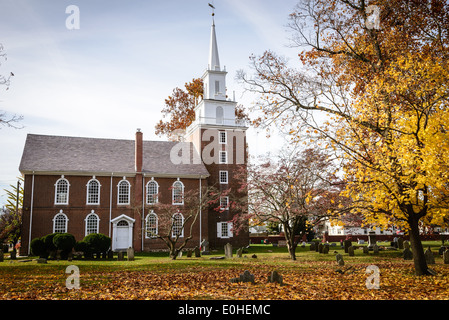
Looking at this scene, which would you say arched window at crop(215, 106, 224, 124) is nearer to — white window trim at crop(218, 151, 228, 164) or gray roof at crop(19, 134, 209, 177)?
white window trim at crop(218, 151, 228, 164)

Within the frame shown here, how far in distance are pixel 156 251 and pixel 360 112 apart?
25402mm

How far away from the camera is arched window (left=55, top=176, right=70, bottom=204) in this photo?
31.5 meters

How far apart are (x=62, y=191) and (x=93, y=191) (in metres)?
2.52

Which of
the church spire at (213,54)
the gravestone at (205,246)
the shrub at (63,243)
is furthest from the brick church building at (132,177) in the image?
the shrub at (63,243)

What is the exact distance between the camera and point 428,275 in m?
13.3

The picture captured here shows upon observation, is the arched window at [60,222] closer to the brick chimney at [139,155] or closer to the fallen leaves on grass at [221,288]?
the brick chimney at [139,155]

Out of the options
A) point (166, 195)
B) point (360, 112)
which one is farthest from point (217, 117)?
point (360, 112)

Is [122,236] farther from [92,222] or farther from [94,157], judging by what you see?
[94,157]

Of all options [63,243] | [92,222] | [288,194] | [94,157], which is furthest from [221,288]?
[94,157]

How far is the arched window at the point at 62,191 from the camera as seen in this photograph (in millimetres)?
31484

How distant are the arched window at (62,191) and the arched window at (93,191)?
5.59ft

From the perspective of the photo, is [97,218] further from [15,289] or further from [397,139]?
[397,139]

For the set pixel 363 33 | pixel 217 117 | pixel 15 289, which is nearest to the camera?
pixel 15 289
